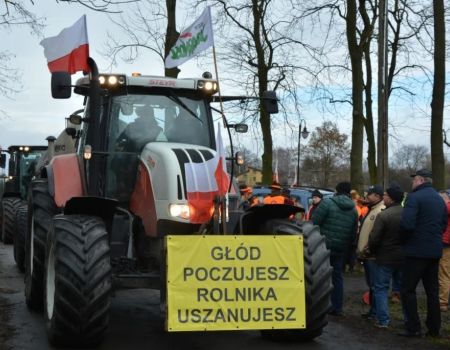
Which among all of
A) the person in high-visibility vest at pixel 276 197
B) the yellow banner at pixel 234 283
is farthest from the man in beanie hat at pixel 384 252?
the person in high-visibility vest at pixel 276 197

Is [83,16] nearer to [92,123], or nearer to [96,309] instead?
[92,123]

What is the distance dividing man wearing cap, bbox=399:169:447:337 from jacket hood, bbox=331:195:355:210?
1.47 m

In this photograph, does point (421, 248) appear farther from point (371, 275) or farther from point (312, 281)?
point (312, 281)

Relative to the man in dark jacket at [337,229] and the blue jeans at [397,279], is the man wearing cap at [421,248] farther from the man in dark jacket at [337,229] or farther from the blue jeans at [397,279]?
the man in dark jacket at [337,229]

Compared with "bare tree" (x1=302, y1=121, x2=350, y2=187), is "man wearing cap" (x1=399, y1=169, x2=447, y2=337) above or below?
below

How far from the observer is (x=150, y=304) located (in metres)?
9.16

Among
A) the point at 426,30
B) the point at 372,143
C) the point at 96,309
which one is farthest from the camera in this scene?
the point at 372,143

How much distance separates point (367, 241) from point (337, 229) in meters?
0.48

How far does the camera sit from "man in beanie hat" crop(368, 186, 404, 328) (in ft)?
25.5

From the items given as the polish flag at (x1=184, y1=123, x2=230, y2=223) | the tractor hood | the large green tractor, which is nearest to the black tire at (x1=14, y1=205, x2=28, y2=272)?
the large green tractor

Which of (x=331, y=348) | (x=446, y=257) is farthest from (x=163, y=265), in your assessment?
(x=446, y=257)

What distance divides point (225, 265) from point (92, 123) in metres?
2.44

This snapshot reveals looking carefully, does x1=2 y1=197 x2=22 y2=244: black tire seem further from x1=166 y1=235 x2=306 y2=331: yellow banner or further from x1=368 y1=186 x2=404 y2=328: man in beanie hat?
x1=166 y1=235 x2=306 y2=331: yellow banner

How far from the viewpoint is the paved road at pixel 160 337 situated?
21.7 feet
